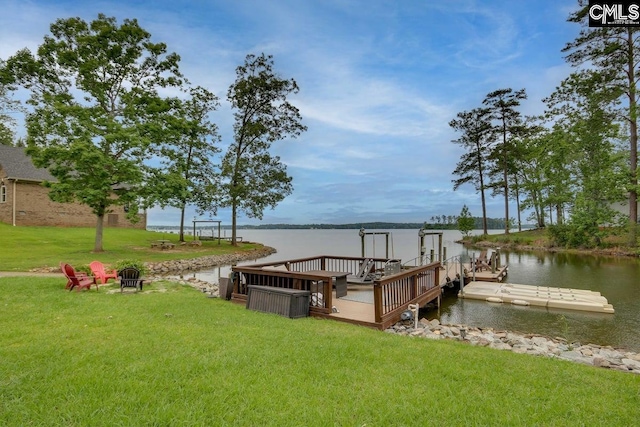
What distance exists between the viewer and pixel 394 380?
3881 millimetres

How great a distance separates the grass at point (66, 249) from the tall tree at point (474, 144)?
91.2 ft

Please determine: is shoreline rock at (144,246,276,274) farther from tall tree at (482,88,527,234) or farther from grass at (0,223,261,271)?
tall tree at (482,88,527,234)

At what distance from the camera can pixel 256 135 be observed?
Answer: 30234mm

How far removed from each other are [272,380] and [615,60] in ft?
98.7

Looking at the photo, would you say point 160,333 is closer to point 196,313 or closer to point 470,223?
point 196,313

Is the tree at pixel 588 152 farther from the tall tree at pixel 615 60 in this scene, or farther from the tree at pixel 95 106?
the tree at pixel 95 106

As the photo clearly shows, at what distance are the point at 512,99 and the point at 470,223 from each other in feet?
52.1

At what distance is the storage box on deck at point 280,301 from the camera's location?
7.33 meters

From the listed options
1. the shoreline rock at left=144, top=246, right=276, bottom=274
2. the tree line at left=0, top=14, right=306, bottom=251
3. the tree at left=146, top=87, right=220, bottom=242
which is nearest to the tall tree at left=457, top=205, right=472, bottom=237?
the shoreline rock at left=144, top=246, right=276, bottom=274

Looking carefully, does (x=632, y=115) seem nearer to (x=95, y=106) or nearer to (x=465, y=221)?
(x=465, y=221)

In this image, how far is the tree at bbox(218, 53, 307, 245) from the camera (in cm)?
2948

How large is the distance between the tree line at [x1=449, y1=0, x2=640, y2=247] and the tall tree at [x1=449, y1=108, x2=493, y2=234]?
105 millimetres

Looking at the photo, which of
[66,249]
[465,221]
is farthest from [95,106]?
[465,221]

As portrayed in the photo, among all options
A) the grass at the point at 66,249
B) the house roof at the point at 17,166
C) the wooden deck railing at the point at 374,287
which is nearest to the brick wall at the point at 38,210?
the house roof at the point at 17,166
